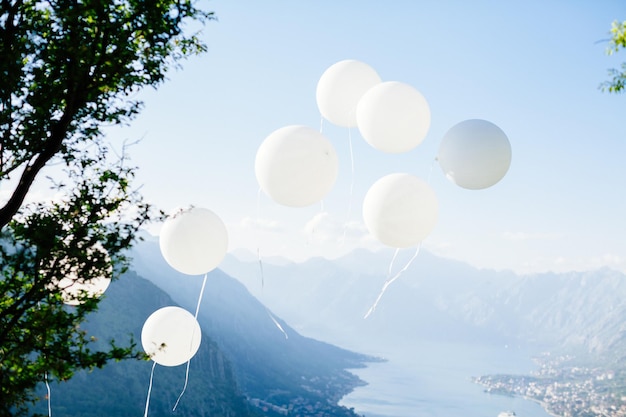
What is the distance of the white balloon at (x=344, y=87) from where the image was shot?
14.7ft

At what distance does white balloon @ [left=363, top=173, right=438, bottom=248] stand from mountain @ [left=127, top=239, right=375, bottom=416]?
2659 inches

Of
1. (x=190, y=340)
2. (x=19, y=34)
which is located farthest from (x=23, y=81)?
(x=190, y=340)

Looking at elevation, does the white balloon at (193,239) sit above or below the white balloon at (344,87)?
below

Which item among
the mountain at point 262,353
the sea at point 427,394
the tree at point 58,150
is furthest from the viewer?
the sea at point 427,394

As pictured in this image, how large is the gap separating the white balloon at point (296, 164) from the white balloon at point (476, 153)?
108 centimetres

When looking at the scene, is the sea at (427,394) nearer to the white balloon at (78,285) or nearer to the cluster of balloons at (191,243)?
the cluster of balloons at (191,243)

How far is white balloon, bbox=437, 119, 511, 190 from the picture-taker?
12.6 ft

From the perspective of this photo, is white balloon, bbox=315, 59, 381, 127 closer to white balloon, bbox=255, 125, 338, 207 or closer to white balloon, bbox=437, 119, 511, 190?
white balloon, bbox=255, 125, 338, 207

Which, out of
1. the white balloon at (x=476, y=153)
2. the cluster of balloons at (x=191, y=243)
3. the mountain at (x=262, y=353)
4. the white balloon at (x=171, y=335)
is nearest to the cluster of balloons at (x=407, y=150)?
the white balloon at (x=476, y=153)

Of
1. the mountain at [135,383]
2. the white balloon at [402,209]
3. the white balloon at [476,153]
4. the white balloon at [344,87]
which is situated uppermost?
the white balloon at [344,87]

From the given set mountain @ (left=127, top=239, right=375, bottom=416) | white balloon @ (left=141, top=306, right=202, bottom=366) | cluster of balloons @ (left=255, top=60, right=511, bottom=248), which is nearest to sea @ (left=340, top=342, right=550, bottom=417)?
mountain @ (left=127, top=239, right=375, bottom=416)

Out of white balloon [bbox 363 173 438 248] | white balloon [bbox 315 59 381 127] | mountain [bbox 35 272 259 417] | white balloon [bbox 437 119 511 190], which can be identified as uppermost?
white balloon [bbox 315 59 381 127]

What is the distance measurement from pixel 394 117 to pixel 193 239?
248 cm

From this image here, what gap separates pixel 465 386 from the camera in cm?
11169
